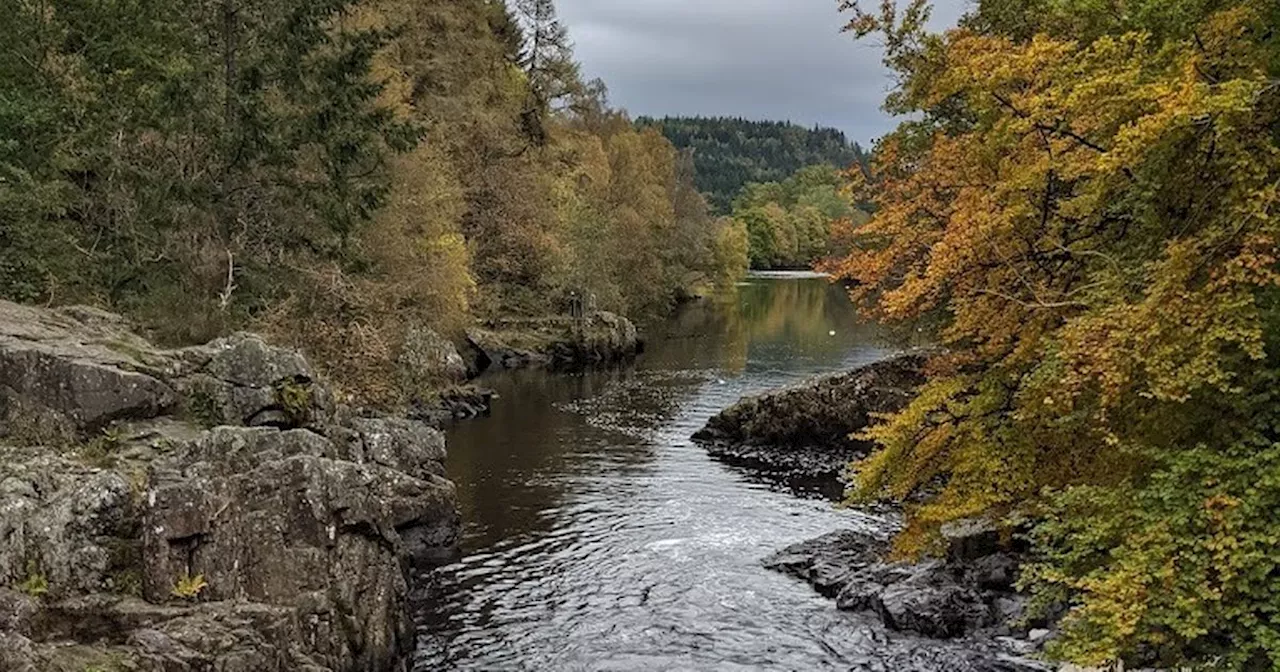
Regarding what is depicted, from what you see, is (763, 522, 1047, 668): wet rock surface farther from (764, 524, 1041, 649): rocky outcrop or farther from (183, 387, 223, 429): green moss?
(183, 387, 223, 429): green moss

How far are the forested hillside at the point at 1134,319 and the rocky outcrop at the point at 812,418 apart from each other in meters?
19.2

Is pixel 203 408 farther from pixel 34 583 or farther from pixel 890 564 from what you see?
pixel 890 564

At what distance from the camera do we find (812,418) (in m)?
36.1

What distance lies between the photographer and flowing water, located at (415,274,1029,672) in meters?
17.5

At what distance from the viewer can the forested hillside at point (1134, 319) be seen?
31.1ft

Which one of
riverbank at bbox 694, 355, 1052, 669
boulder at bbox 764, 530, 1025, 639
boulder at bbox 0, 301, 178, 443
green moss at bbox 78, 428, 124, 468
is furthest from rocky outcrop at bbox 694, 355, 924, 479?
green moss at bbox 78, 428, 124, 468

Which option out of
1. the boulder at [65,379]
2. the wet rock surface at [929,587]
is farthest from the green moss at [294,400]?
the wet rock surface at [929,587]

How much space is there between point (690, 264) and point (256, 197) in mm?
67782

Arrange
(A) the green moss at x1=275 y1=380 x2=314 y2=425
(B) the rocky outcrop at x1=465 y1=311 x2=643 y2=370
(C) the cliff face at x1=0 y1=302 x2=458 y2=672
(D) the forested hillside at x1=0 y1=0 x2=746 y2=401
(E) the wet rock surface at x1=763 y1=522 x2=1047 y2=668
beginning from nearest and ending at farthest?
(C) the cliff face at x1=0 y1=302 x2=458 y2=672, (E) the wet rock surface at x1=763 y1=522 x2=1047 y2=668, (A) the green moss at x1=275 y1=380 x2=314 y2=425, (D) the forested hillside at x1=0 y1=0 x2=746 y2=401, (B) the rocky outcrop at x1=465 y1=311 x2=643 y2=370

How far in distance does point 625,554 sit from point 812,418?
14673 mm

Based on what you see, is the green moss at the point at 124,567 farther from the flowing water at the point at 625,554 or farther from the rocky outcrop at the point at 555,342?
the rocky outcrop at the point at 555,342

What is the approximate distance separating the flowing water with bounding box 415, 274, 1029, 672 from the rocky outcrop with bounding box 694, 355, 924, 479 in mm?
1822

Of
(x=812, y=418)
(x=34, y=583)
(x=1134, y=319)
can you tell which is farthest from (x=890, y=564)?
(x=34, y=583)

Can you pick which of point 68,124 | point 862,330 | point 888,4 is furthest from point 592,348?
point 888,4
